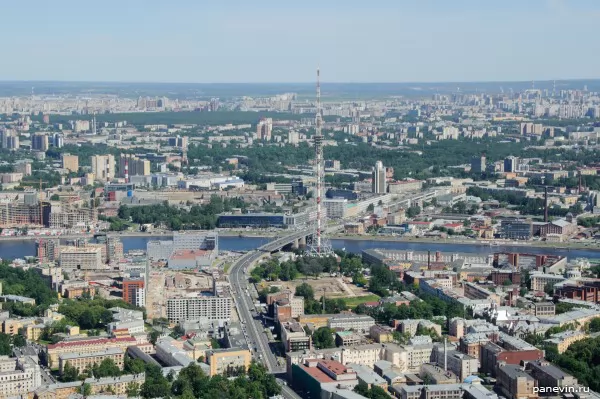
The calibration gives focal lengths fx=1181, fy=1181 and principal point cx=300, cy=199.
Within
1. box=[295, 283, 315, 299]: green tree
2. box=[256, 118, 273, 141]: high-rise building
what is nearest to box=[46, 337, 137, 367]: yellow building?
box=[295, 283, 315, 299]: green tree

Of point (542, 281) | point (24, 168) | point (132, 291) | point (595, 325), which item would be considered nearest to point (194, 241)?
point (132, 291)

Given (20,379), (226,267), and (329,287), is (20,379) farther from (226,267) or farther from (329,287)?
(226,267)

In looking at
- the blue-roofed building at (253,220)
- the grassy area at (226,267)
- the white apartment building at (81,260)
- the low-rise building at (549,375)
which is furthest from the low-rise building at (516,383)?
the blue-roofed building at (253,220)

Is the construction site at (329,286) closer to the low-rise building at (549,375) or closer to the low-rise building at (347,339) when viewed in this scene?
the low-rise building at (347,339)

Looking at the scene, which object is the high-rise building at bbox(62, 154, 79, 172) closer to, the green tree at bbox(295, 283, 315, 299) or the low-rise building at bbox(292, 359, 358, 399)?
the green tree at bbox(295, 283, 315, 299)

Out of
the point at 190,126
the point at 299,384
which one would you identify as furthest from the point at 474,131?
the point at 299,384

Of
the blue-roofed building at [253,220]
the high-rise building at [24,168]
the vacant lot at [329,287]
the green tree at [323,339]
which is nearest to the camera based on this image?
the green tree at [323,339]
